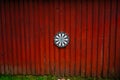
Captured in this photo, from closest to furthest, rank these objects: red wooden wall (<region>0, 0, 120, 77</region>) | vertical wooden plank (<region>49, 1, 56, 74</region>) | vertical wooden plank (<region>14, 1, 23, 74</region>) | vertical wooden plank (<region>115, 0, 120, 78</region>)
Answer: vertical wooden plank (<region>115, 0, 120, 78</region>), red wooden wall (<region>0, 0, 120, 77</region>), vertical wooden plank (<region>49, 1, 56, 74</region>), vertical wooden plank (<region>14, 1, 23, 74</region>)

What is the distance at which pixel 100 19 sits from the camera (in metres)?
8.96

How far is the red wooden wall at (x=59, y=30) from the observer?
8.97 metres

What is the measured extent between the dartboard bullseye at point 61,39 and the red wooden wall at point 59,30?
134 millimetres

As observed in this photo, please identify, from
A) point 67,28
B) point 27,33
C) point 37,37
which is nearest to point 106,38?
point 67,28

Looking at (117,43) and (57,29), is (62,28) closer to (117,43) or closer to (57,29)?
(57,29)

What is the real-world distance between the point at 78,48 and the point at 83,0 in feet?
5.23

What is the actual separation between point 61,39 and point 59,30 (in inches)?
12.2

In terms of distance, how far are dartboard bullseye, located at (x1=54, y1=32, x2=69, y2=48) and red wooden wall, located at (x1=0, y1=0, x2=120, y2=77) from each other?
0.44 feet

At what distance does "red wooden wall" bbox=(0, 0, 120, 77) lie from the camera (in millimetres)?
8969

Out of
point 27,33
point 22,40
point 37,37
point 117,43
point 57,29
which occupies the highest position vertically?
point 57,29

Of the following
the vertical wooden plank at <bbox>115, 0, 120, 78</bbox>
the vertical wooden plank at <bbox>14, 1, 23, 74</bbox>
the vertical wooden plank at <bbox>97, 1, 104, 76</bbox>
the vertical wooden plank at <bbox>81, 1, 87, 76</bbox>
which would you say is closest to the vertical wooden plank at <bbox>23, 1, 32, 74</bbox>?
the vertical wooden plank at <bbox>14, 1, 23, 74</bbox>

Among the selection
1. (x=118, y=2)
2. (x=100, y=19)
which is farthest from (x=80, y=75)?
(x=118, y=2)

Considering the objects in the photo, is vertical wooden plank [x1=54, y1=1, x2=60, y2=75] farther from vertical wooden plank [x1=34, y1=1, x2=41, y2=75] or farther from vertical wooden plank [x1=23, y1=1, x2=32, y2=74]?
vertical wooden plank [x1=23, y1=1, x2=32, y2=74]

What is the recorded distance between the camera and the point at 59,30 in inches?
360
